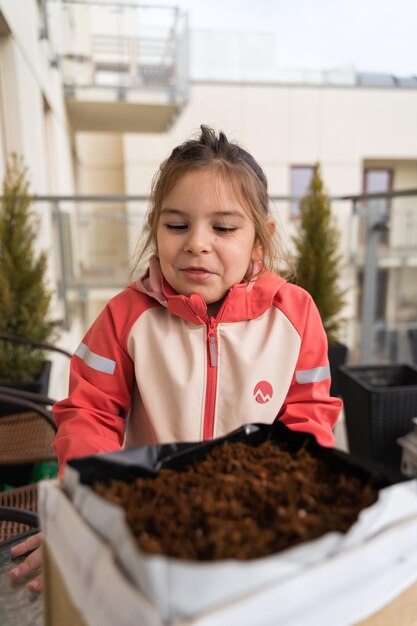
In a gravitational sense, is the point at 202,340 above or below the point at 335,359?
above

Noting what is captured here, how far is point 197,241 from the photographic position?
0.99 metres

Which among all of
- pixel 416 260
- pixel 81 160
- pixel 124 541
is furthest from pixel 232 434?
pixel 81 160

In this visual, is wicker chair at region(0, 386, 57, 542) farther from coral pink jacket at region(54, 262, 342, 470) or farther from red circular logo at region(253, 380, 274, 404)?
red circular logo at region(253, 380, 274, 404)

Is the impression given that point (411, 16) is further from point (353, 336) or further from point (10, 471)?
point (10, 471)

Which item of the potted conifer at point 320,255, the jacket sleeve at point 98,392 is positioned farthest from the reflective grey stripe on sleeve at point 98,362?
the potted conifer at point 320,255

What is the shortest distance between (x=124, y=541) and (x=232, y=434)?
255 mm

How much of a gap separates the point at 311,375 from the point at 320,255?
245 centimetres

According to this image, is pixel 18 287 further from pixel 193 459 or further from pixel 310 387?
pixel 193 459

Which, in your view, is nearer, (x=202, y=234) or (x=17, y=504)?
(x=202, y=234)

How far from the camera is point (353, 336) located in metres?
4.59

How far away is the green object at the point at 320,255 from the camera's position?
336 cm

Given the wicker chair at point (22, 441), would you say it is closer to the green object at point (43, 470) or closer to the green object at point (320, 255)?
the green object at point (43, 470)

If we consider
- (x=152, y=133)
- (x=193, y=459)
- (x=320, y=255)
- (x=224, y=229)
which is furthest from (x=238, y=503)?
(x=152, y=133)

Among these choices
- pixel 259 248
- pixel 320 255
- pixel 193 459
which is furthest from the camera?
pixel 320 255
